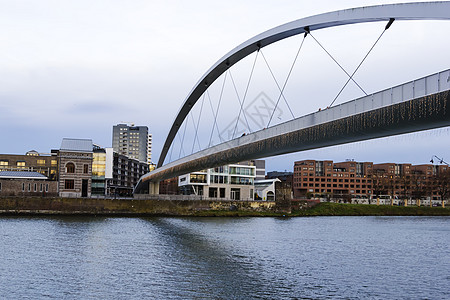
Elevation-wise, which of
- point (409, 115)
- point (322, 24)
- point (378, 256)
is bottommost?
point (378, 256)

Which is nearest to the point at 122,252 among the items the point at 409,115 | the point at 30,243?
the point at 30,243

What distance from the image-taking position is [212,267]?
78.6ft

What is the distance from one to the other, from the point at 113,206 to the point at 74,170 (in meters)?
13.7

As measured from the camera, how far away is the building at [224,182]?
94.7 meters

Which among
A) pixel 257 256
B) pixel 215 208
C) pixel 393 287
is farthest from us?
pixel 215 208

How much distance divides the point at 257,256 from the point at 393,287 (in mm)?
10040

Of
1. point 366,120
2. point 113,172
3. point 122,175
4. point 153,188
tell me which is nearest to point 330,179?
point 122,175

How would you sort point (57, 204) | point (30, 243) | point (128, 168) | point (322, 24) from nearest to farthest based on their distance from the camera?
point (322, 24)
point (30, 243)
point (57, 204)
point (128, 168)

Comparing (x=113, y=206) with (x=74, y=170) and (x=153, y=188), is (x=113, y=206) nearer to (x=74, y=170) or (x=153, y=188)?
(x=74, y=170)

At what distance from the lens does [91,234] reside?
3881 centimetres

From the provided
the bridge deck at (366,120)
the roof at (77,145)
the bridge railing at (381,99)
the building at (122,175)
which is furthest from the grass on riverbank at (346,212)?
the building at (122,175)

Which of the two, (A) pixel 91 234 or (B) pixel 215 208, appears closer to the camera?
(A) pixel 91 234

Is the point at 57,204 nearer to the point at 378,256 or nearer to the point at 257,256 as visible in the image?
the point at 257,256

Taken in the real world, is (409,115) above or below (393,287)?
above
